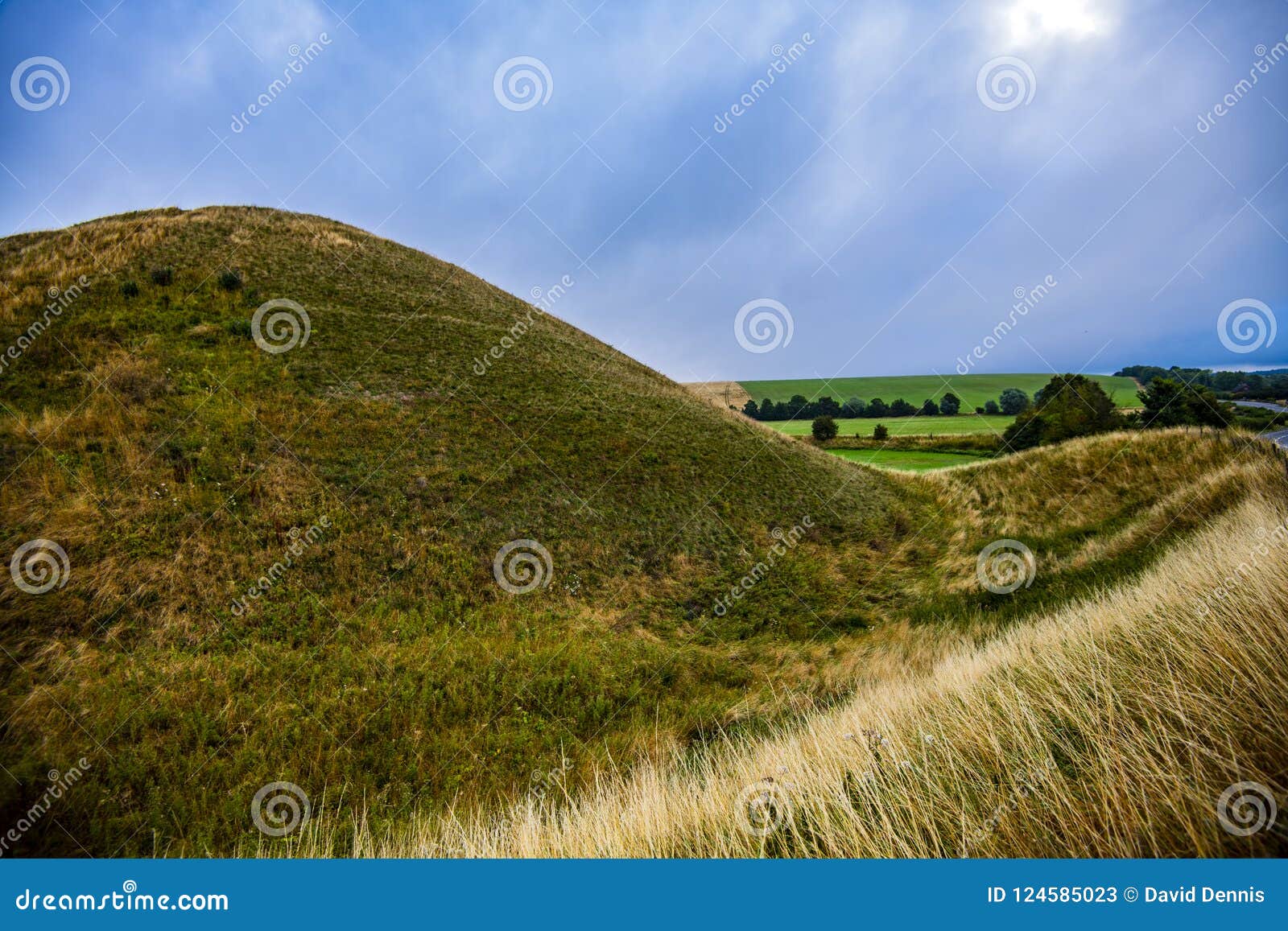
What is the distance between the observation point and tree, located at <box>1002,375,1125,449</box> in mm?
31172

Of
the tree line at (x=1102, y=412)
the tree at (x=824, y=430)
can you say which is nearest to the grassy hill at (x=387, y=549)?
the tree line at (x=1102, y=412)

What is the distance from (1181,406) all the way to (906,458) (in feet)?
56.8

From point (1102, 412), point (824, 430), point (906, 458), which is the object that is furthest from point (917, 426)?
point (1102, 412)

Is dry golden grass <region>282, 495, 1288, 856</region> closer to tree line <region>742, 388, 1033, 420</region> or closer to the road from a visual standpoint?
the road

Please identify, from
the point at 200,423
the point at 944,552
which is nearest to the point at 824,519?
the point at 944,552

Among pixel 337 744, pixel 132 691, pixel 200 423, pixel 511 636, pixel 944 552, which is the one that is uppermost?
pixel 200 423

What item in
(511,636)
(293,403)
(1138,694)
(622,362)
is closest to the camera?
(1138,694)

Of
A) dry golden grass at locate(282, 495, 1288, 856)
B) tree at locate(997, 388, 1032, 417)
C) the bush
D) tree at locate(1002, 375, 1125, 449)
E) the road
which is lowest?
dry golden grass at locate(282, 495, 1288, 856)

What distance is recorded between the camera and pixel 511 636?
34.2 feet

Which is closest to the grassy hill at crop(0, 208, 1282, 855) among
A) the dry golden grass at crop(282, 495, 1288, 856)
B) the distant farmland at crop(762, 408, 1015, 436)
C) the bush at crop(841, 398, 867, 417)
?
the dry golden grass at crop(282, 495, 1288, 856)

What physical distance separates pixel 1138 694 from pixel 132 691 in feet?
36.9

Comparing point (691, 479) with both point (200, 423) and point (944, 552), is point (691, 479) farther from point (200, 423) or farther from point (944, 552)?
point (200, 423)

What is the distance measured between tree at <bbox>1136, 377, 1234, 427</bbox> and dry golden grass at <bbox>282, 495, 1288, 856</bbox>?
880 inches

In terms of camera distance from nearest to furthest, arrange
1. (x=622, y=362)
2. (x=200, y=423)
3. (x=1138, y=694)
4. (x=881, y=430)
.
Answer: (x=1138, y=694) → (x=200, y=423) → (x=622, y=362) → (x=881, y=430)
